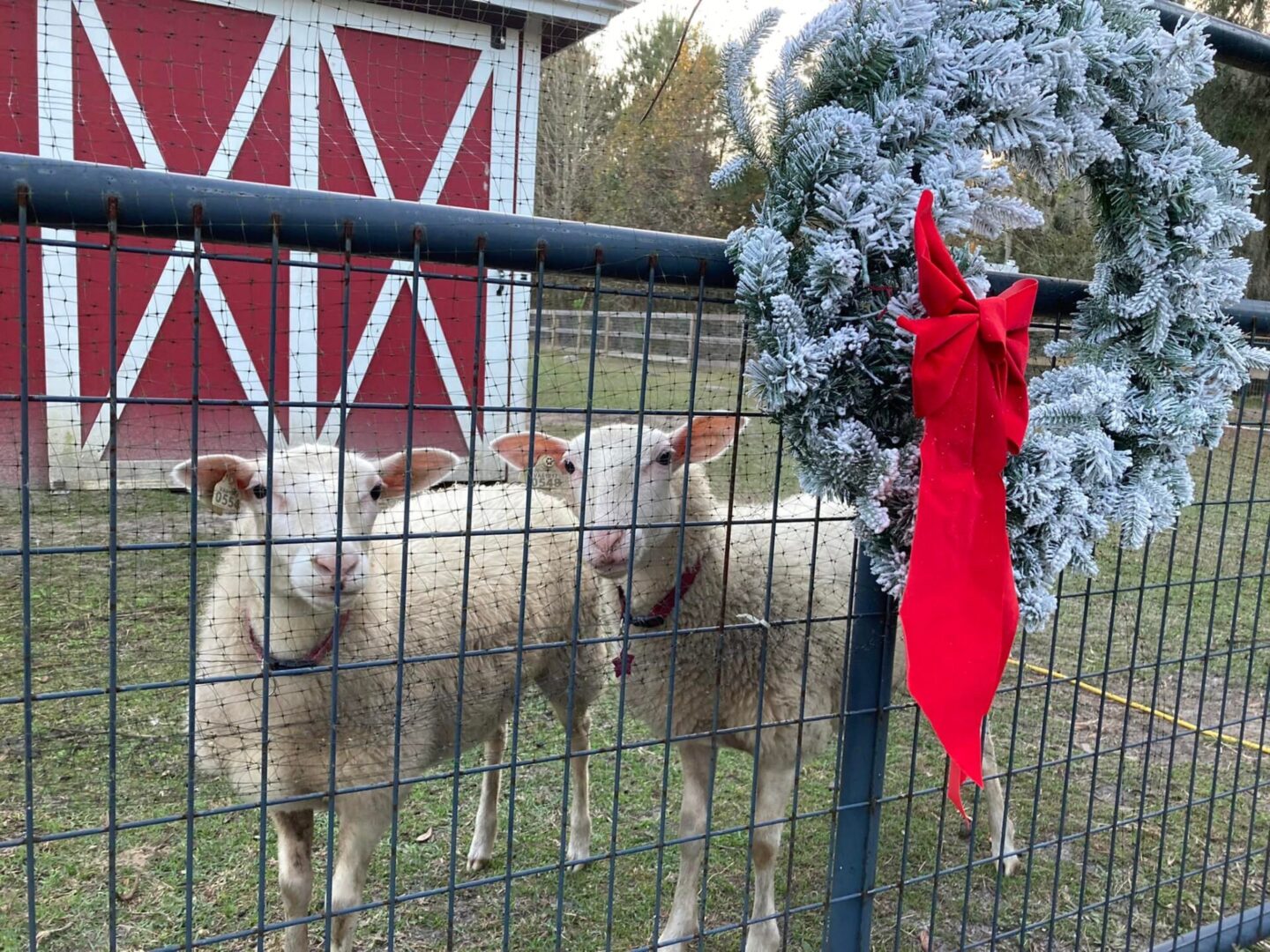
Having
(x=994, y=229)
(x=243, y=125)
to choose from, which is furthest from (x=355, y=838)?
(x=243, y=125)

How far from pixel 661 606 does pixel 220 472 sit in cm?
127

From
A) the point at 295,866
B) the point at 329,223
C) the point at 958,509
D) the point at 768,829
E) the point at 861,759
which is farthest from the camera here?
the point at 768,829

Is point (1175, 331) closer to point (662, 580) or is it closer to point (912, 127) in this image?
point (912, 127)

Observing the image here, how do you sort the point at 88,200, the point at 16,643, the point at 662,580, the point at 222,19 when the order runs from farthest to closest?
the point at 222,19 < the point at 16,643 < the point at 662,580 < the point at 88,200

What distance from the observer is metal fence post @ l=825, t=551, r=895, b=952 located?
196cm

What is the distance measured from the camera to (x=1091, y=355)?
2.05 meters

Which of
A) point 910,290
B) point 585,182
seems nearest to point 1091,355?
point 910,290

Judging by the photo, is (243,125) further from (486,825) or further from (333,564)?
(333,564)

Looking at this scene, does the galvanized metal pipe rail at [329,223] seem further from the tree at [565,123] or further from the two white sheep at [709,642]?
the tree at [565,123]

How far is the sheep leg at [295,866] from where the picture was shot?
8.13 ft

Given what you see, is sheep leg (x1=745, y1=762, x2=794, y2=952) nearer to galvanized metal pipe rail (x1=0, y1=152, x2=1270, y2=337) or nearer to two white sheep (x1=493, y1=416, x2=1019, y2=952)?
two white sheep (x1=493, y1=416, x2=1019, y2=952)

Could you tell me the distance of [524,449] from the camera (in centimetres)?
275

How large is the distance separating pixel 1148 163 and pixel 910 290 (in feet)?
2.27

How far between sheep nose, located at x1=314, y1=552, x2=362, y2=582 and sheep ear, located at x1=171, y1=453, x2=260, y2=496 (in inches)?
11.3
